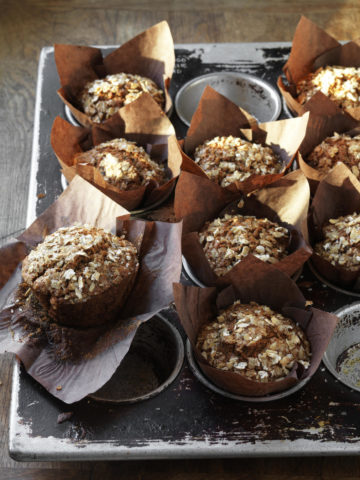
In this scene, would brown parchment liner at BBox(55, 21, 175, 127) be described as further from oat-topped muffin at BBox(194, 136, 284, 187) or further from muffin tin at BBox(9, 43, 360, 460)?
muffin tin at BBox(9, 43, 360, 460)

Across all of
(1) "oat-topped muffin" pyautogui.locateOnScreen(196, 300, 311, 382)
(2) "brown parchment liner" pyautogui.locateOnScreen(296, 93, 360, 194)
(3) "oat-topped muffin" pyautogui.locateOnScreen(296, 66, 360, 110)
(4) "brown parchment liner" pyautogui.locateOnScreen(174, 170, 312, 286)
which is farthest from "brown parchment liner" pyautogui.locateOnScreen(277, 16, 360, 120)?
(1) "oat-topped muffin" pyautogui.locateOnScreen(196, 300, 311, 382)

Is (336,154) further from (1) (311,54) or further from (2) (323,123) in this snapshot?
(1) (311,54)

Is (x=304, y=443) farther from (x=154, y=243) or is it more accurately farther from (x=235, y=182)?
(x=235, y=182)

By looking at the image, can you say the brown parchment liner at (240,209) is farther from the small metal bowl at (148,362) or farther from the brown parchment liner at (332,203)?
the small metal bowl at (148,362)

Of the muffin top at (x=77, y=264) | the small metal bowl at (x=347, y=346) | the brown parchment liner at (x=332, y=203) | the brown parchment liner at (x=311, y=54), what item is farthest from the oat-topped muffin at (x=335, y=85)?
the muffin top at (x=77, y=264)

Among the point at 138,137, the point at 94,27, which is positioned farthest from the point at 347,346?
the point at 94,27

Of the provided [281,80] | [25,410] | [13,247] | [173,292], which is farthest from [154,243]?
[281,80]
